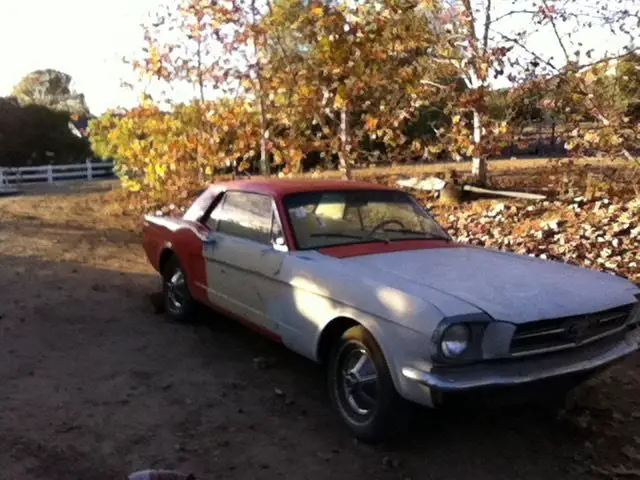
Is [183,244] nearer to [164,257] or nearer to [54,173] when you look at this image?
[164,257]

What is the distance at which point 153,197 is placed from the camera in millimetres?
13039

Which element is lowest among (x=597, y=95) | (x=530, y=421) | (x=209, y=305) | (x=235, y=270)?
(x=530, y=421)

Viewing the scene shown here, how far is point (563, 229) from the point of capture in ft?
29.7

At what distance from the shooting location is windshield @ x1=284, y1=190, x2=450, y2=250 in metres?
4.95

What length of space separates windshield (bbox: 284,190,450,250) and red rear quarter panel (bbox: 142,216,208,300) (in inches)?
48.2

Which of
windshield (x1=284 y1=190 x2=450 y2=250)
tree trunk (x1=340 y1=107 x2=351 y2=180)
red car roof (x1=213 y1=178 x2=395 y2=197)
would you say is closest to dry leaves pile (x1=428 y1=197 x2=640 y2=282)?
tree trunk (x1=340 y1=107 x2=351 y2=180)

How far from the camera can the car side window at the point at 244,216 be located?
524 cm

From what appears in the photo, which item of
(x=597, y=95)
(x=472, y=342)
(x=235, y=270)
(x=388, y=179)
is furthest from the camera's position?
(x=388, y=179)

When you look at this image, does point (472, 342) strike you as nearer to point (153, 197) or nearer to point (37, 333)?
point (37, 333)

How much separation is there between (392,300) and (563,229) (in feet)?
19.4

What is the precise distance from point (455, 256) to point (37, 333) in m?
3.72

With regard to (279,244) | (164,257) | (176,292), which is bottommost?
(176,292)

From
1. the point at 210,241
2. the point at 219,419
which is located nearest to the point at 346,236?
the point at 210,241

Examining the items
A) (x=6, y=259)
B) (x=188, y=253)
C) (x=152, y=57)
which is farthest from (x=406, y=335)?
(x=152, y=57)
